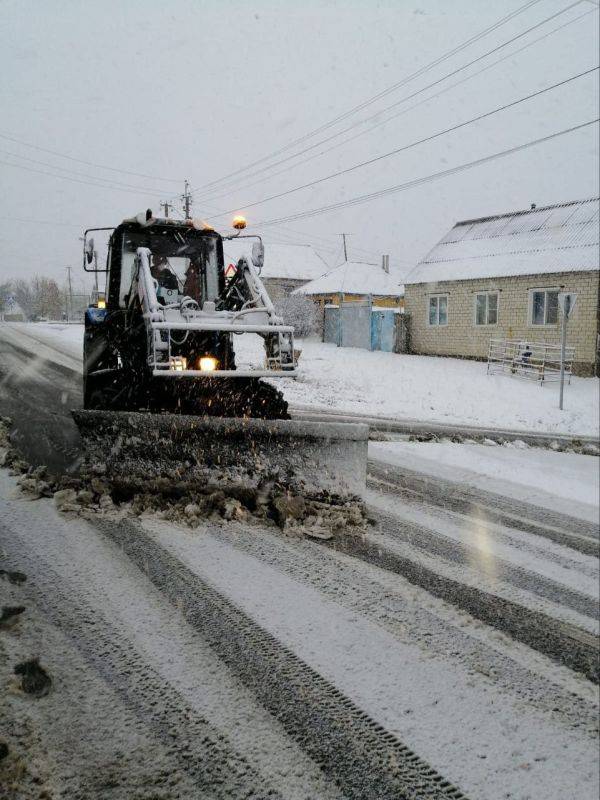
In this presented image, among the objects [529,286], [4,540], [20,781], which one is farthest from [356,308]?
[20,781]

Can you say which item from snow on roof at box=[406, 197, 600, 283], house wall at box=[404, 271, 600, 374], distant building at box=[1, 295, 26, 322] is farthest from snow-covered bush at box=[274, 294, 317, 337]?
distant building at box=[1, 295, 26, 322]

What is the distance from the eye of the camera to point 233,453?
4230mm

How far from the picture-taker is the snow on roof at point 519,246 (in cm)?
1836

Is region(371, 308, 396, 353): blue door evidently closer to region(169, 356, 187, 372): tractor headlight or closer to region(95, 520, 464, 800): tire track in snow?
region(169, 356, 187, 372): tractor headlight

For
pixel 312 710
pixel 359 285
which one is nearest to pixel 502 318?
pixel 359 285

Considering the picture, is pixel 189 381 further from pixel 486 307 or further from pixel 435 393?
pixel 486 307

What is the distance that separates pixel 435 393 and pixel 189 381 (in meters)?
9.20

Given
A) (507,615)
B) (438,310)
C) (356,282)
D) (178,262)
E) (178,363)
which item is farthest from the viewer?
(356,282)

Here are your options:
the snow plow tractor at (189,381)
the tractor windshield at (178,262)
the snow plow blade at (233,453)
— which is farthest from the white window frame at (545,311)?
the snow plow blade at (233,453)

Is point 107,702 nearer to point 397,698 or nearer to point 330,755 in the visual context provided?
point 330,755

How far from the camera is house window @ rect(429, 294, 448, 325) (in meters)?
21.9

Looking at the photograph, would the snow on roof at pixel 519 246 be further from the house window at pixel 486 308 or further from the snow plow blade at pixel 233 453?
the snow plow blade at pixel 233 453

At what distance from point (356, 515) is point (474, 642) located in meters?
1.54

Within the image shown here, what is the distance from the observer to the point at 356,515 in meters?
4.11
